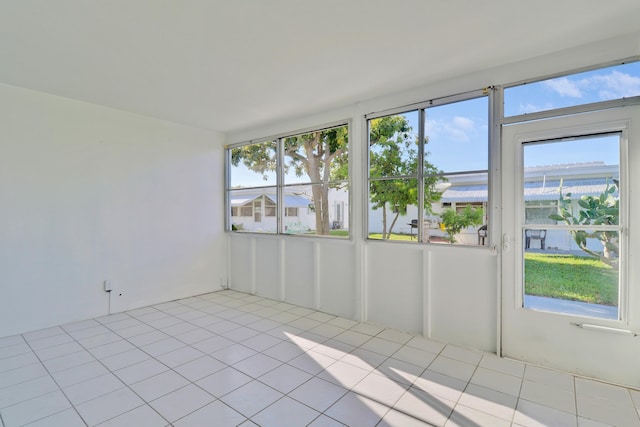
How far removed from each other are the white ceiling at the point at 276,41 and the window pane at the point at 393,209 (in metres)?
1.00

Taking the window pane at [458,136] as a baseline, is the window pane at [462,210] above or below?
below

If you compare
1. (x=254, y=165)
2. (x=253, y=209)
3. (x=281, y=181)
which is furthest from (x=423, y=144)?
(x=253, y=209)

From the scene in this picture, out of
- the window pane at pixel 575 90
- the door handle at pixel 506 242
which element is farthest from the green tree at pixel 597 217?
the window pane at pixel 575 90

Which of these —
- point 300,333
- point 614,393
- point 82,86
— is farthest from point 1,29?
point 614,393

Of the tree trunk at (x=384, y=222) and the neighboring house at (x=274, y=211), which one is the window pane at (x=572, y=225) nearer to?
the tree trunk at (x=384, y=222)

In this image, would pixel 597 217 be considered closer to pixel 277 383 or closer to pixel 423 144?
pixel 423 144

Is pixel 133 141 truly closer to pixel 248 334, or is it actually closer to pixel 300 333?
pixel 248 334

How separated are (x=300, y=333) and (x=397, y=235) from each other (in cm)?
147

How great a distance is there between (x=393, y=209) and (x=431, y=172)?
56 centimetres

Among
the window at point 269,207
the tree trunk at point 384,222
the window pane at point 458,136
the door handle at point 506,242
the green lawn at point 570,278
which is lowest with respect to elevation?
the green lawn at point 570,278

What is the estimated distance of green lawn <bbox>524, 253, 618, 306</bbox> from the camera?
7.61ft

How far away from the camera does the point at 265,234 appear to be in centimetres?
464

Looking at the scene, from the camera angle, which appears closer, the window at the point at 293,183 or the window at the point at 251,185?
the window at the point at 293,183

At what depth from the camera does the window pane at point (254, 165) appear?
459 centimetres
